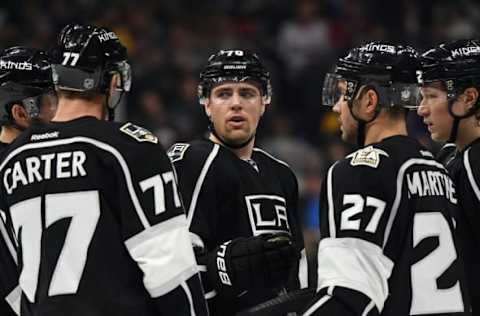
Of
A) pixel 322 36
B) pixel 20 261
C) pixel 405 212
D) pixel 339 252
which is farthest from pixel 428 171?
pixel 322 36

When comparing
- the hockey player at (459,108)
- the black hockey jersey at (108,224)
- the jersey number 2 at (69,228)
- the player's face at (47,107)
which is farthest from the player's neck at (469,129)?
the player's face at (47,107)

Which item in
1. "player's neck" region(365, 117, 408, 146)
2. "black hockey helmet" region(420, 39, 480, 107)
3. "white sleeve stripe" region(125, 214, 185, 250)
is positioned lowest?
"white sleeve stripe" region(125, 214, 185, 250)

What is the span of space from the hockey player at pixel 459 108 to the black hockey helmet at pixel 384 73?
0.90 ft

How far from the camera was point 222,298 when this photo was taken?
193 inches

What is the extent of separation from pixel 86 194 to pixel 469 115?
5.53 ft

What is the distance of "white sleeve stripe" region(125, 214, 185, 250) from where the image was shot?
3.99 m

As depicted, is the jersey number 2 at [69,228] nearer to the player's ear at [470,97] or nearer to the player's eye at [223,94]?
the player's eye at [223,94]

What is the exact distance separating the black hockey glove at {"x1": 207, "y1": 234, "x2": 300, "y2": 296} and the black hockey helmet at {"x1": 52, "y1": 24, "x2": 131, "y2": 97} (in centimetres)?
86

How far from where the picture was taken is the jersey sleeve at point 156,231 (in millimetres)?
3973

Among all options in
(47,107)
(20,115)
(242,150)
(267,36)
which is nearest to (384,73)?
(242,150)

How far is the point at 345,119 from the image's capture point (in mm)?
4477

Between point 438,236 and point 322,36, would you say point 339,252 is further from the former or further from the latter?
point 322,36

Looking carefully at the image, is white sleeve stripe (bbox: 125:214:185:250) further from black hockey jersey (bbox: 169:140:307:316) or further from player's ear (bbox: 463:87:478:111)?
player's ear (bbox: 463:87:478:111)

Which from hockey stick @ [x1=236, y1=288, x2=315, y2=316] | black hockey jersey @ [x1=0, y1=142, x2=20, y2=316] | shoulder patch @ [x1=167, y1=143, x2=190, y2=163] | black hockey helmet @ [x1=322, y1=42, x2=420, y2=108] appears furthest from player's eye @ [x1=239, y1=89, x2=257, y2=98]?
black hockey jersey @ [x1=0, y1=142, x2=20, y2=316]
